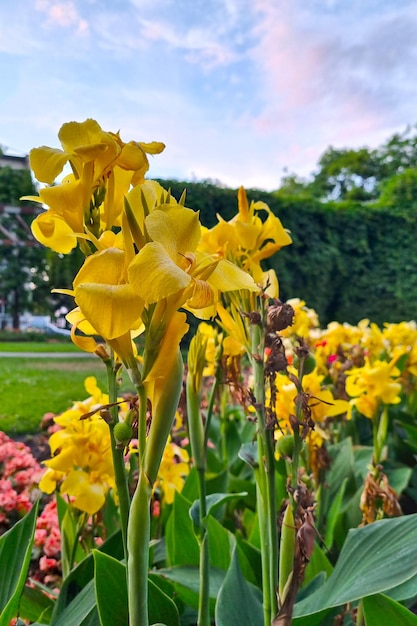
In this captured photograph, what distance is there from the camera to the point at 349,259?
23.4 feet

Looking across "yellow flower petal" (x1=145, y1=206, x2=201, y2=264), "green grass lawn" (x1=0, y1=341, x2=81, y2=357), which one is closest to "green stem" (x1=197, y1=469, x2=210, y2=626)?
"yellow flower petal" (x1=145, y1=206, x2=201, y2=264)

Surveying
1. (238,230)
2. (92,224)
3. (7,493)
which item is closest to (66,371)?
(7,493)

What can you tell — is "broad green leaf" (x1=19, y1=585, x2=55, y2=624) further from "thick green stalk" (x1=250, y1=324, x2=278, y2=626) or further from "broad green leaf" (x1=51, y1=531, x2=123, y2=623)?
"thick green stalk" (x1=250, y1=324, x2=278, y2=626)

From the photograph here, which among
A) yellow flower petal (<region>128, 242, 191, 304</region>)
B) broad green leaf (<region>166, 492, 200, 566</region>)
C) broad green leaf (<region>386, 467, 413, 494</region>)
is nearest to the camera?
yellow flower petal (<region>128, 242, 191, 304</region>)

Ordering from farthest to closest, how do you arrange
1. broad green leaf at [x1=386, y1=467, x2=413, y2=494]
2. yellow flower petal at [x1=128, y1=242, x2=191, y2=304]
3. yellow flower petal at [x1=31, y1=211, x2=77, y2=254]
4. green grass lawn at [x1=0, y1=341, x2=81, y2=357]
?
green grass lawn at [x1=0, y1=341, x2=81, y2=357]
broad green leaf at [x1=386, y1=467, x2=413, y2=494]
yellow flower petal at [x1=31, y1=211, x2=77, y2=254]
yellow flower petal at [x1=128, y1=242, x2=191, y2=304]

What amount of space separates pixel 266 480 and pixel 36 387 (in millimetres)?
1598

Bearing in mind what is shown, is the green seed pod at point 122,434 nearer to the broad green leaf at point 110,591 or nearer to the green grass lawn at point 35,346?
the broad green leaf at point 110,591

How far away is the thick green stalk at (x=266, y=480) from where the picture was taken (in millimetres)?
540

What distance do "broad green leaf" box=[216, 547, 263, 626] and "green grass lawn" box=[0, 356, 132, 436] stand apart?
96cm

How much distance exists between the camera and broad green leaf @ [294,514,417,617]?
557 millimetres

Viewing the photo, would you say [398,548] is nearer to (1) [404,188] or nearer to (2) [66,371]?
(2) [66,371]

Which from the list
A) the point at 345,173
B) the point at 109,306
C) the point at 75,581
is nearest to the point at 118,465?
the point at 109,306

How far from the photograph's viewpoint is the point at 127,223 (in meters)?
0.33

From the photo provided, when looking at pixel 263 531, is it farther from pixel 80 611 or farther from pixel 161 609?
pixel 80 611
